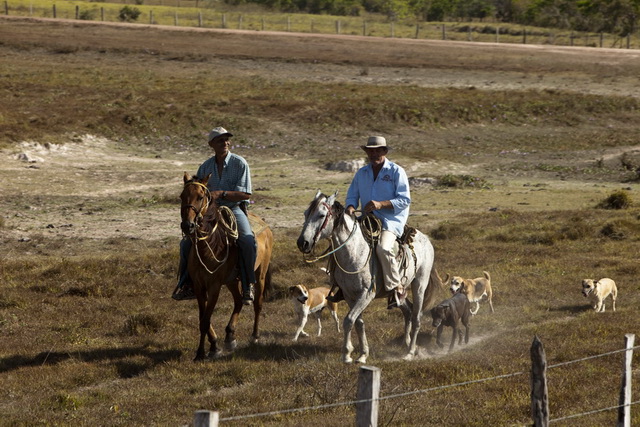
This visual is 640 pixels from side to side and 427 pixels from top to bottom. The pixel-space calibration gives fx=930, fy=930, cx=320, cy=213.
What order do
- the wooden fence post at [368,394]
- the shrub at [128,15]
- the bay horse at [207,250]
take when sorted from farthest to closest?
the shrub at [128,15]
the bay horse at [207,250]
the wooden fence post at [368,394]

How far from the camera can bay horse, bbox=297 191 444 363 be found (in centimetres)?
1168

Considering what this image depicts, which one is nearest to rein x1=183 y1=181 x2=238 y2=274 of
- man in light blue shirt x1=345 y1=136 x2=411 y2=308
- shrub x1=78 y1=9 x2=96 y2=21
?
man in light blue shirt x1=345 y1=136 x2=411 y2=308

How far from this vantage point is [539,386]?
7.80m

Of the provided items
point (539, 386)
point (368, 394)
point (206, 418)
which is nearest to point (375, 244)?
point (539, 386)

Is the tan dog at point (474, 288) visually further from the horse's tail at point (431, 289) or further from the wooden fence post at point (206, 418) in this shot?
the wooden fence post at point (206, 418)

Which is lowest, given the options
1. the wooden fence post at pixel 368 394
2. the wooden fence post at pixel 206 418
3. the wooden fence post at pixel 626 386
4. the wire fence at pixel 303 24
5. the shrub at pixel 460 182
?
the shrub at pixel 460 182

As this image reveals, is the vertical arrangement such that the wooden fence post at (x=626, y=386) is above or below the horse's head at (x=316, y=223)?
below

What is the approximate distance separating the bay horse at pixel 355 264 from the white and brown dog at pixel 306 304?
1.76m

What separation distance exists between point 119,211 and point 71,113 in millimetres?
13596

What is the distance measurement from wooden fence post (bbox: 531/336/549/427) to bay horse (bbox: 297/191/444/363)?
4186 mm

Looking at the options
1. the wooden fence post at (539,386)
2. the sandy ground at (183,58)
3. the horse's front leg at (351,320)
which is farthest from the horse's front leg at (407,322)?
the sandy ground at (183,58)

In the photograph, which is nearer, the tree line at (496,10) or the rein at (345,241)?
the rein at (345,241)

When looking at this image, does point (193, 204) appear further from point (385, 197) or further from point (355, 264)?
point (385, 197)

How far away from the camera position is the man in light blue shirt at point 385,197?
41.4ft
